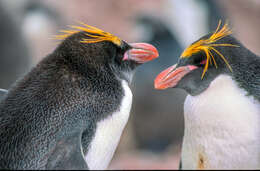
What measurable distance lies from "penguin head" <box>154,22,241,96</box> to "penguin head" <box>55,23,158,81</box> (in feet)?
0.84

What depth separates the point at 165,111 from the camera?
698 cm

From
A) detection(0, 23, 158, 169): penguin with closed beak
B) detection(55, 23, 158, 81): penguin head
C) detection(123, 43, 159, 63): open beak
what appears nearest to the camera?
detection(0, 23, 158, 169): penguin with closed beak

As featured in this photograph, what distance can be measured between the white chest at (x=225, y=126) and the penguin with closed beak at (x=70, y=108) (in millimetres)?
416

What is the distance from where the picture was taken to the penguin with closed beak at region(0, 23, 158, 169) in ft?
6.99

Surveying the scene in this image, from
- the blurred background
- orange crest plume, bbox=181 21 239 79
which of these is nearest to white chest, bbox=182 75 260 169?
orange crest plume, bbox=181 21 239 79

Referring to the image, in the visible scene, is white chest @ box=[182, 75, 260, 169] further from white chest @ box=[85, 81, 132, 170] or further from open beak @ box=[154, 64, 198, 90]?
white chest @ box=[85, 81, 132, 170]

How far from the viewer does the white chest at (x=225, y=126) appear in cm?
233

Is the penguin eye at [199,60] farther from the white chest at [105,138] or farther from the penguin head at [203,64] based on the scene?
the white chest at [105,138]

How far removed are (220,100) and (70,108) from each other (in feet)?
2.64

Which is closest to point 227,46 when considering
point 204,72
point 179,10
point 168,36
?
point 204,72

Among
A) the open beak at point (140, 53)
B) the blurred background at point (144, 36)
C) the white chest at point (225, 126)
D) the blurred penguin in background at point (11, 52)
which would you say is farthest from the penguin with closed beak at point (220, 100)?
the blurred penguin in background at point (11, 52)

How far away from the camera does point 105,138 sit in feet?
7.66

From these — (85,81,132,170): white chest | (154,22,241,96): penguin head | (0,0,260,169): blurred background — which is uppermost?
(154,22,241,96): penguin head

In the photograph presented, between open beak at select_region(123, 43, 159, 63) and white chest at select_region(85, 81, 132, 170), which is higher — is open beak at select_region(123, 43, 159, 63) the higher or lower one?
the higher one
